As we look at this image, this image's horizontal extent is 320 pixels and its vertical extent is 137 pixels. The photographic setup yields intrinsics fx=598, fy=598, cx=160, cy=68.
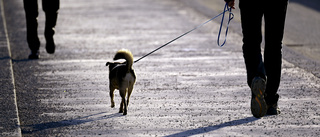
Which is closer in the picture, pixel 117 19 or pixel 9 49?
pixel 9 49

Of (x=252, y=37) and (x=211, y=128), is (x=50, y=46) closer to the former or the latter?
(x=252, y=37)

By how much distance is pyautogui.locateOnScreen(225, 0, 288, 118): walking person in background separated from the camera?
5.43 m

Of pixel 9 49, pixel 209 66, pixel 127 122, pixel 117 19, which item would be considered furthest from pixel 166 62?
pixel 117 19

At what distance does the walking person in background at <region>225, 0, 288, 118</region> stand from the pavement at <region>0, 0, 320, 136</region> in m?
0.19

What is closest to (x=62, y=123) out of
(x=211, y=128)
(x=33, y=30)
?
(x=211, y=128)

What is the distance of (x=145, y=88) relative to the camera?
6.98 m

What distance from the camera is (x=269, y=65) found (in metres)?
5.78

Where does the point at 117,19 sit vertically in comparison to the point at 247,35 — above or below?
below

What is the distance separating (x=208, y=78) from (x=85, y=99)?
1779mm

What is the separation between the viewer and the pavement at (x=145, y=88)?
5363 mm

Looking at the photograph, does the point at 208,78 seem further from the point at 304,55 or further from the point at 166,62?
the point at 304,55

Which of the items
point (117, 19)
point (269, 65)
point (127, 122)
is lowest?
point (117, 19)

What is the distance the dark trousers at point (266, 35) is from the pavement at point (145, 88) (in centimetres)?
41

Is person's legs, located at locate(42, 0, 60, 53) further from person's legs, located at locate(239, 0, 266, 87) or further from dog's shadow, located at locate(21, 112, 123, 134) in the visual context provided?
person's legs, located at locate(239, 0, 266, 87)
